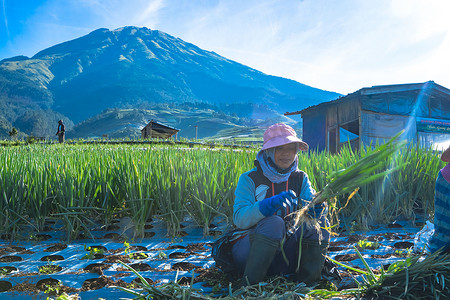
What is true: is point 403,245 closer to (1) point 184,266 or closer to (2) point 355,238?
(2) point 355,238

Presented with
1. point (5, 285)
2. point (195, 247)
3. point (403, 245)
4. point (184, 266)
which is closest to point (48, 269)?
point (5, 285)

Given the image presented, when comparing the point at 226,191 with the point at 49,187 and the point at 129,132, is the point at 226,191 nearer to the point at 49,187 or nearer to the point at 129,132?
the point at 49,187

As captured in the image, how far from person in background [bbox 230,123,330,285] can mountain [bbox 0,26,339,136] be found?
133334 millimetres

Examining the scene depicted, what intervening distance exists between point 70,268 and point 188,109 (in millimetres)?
132712

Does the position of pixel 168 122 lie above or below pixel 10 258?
above

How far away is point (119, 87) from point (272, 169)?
6430 inches

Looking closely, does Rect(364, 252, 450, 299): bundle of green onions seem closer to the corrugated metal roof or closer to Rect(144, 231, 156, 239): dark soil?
Rect(144, 231, 156, 239): dark soil

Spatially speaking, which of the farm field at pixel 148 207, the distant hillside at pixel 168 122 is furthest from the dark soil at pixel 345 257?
the distant hillside at pixel 168 122

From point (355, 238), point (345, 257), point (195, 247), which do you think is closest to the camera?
point (345, 257)

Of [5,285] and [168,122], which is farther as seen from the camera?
[168,122]

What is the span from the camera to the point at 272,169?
188 cm

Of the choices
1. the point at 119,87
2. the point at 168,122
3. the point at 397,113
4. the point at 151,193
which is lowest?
the point at 151,193

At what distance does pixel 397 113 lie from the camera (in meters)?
10.7

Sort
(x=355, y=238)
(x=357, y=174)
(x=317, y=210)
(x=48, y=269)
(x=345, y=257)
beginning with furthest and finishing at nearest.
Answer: (x=355, y=238) → (x=345, y=257) → (x=48, y=269) → (x=317, y=210) → (x=357, y=174)
